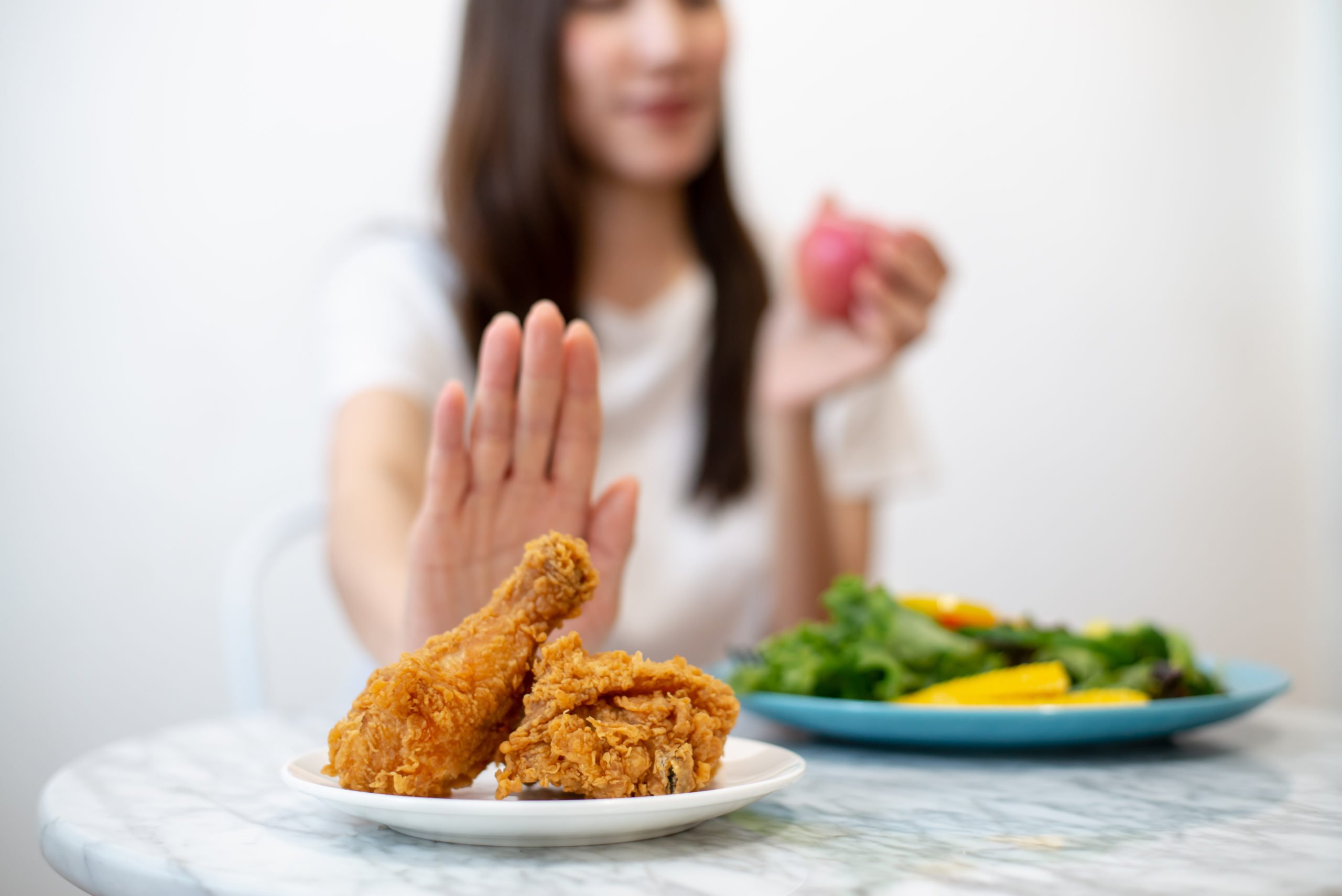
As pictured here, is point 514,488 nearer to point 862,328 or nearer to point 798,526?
point 862,328

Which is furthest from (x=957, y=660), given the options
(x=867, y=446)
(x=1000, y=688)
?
(x=867, y=446)

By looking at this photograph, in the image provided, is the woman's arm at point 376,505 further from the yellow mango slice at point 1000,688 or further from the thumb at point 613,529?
the yellow mango slice at point 1000,688

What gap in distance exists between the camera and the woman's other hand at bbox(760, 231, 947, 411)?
1.74 metres

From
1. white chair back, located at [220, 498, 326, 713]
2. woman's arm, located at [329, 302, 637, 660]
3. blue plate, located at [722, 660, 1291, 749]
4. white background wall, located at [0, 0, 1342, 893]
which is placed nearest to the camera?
blue plate, located at [722, 660, 1291, 749]

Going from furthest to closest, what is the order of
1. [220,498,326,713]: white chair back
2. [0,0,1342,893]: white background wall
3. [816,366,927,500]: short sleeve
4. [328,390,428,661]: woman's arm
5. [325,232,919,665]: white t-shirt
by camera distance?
[0,0,1342,893]: white background wall → [816,366,927,500]: short sleeve → [325,232,919,665]: white t-shirt → [220,498,326,713]: white chair back → [328,390,428,661]: woman's arm

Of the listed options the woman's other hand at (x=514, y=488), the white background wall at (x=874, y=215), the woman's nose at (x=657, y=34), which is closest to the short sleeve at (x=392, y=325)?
the woman's nose at (x=657, y=34)

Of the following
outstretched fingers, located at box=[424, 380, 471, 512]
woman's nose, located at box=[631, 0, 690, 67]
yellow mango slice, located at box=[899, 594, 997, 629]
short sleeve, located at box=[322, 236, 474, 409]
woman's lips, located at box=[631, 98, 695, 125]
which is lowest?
yellow mango slice, located at box=[899, 594, 997, 629]

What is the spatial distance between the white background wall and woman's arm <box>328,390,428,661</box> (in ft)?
4.35

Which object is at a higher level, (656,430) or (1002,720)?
(656,430)

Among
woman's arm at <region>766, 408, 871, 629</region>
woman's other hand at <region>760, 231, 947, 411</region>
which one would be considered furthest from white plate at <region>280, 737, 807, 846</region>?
woman's arm at <region>766, 408, 871, 629</region>

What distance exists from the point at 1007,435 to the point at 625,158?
2.47 metres

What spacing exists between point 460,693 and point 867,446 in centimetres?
188

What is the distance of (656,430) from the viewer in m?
2.39

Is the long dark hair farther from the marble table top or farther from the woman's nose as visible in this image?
the marble table top
